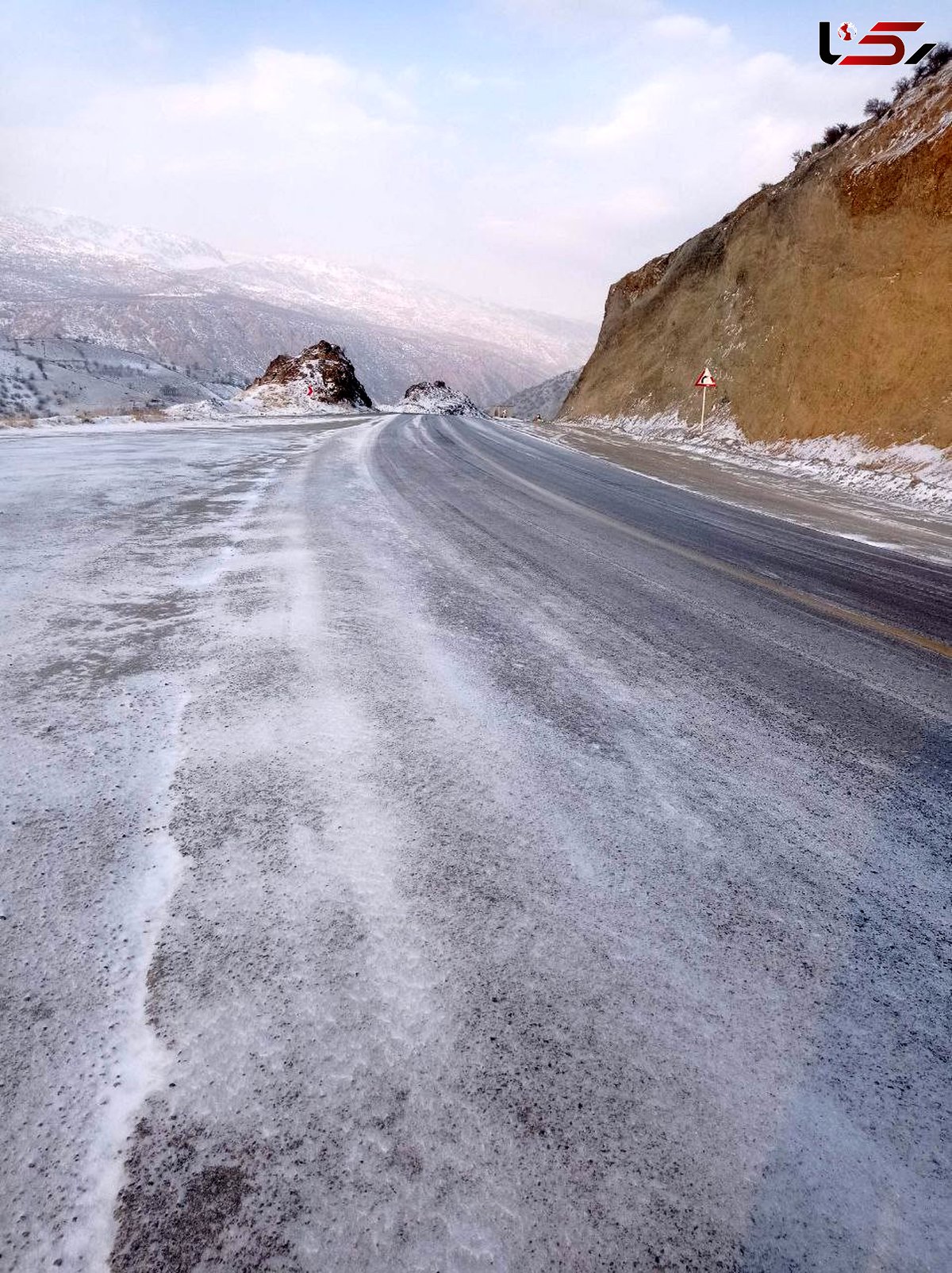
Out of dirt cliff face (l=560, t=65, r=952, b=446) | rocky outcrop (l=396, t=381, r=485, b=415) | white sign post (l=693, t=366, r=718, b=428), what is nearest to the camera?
dirt cliff face (l=560, t=65, r=952, b=446)

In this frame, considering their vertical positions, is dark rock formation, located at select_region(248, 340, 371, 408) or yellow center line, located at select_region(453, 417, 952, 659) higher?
dark rock formation, located at select_region(248, 340, 371, 408)

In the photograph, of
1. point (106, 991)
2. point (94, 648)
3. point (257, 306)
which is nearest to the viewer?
point (106, 991)

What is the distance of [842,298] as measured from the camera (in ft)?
59.8

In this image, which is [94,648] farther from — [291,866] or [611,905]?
[611,905]

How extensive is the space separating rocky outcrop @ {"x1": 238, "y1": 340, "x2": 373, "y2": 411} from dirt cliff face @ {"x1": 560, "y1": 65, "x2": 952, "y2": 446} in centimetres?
1533

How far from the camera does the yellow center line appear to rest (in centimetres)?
369

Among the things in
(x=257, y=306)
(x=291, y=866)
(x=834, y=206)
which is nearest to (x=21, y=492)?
(x=291, y=866)

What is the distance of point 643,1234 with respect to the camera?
36.9 inches

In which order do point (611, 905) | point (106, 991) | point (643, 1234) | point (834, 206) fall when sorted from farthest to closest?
point (834, 206)
point (611, 905)
point (106, 991)
point (643, 1234)

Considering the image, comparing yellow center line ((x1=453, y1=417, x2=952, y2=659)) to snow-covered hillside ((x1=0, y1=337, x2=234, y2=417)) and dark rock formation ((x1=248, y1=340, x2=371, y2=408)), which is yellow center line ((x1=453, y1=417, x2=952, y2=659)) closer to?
snow-covered hillside ((x1=0, y1=337, x2=234, y2=417))

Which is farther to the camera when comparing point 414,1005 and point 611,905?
point 611,905

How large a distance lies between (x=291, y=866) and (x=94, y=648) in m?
1.62

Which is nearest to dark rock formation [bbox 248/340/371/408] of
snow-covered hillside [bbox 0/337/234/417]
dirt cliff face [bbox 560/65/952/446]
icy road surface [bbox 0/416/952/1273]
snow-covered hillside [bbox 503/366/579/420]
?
snow-covered hillside [bbox 0/337/234/417]

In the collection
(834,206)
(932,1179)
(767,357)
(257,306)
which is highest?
(257,306)
